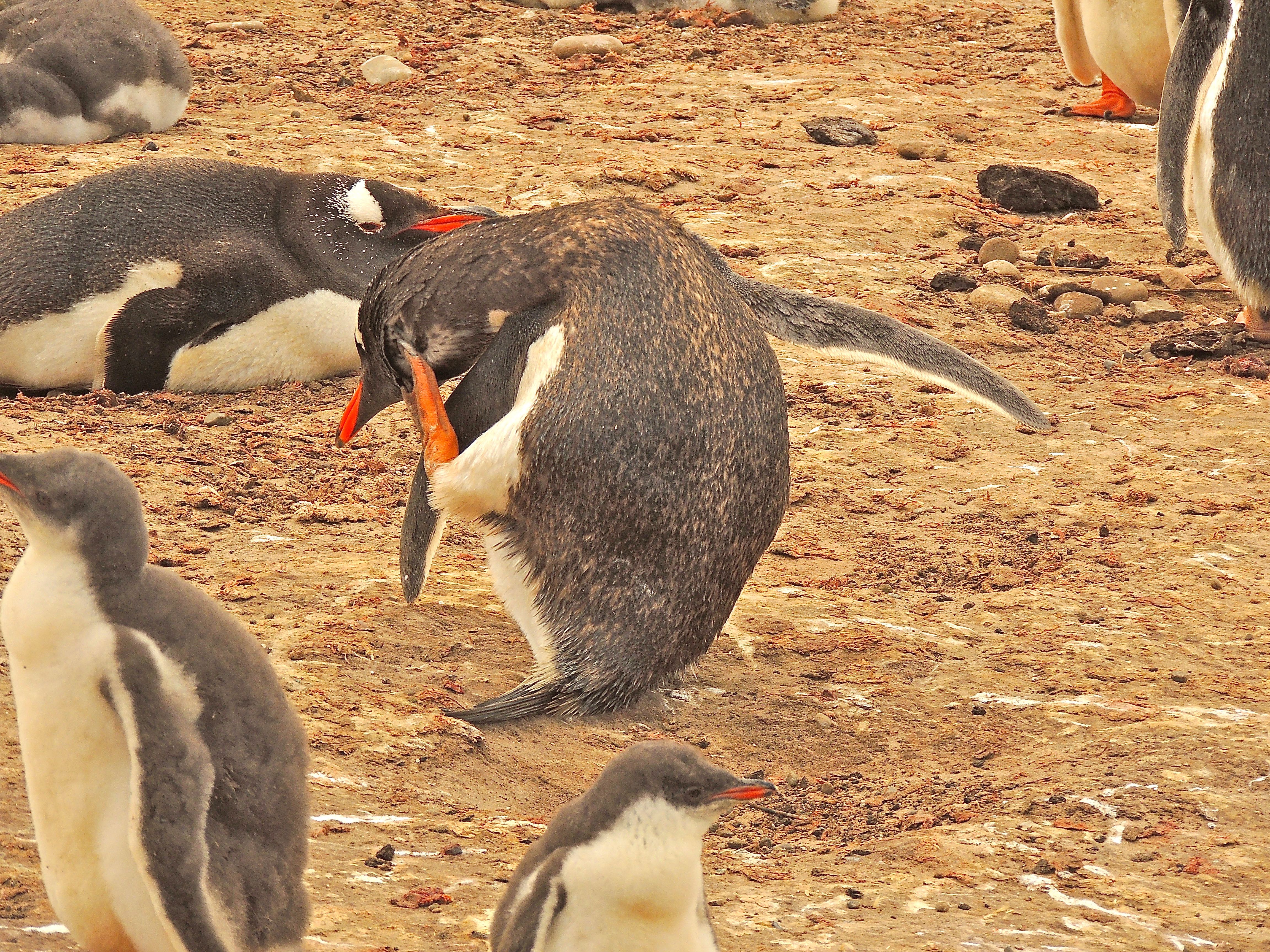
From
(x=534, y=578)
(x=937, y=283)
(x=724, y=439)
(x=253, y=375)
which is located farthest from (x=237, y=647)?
(x=937, y=283)

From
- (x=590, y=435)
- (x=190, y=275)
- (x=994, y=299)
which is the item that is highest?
(x=590, y=435)

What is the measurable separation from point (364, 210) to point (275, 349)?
0.62 meters

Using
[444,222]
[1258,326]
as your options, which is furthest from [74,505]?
[1258,326]

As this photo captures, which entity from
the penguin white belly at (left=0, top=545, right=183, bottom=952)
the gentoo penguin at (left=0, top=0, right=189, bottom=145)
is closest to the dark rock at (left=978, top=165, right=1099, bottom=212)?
A: the gentoo penguin at (left=0, top=0, right=189, bottom=145)

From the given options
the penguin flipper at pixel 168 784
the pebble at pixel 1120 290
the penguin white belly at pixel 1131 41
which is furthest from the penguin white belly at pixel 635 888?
the penguin white belly at pixel 1131 41

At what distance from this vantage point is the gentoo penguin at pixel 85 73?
734cm

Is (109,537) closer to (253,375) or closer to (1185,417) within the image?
(253,375)

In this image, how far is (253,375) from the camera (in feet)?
18.5

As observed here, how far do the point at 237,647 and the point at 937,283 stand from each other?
4894 millimetres

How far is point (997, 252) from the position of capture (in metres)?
7.12

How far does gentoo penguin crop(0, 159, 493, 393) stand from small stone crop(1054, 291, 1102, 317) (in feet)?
8.65

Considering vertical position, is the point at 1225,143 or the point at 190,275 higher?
the point at 1225,143

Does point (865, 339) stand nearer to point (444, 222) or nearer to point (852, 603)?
point (852, 603)

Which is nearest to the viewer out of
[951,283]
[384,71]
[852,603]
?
[852,603]
